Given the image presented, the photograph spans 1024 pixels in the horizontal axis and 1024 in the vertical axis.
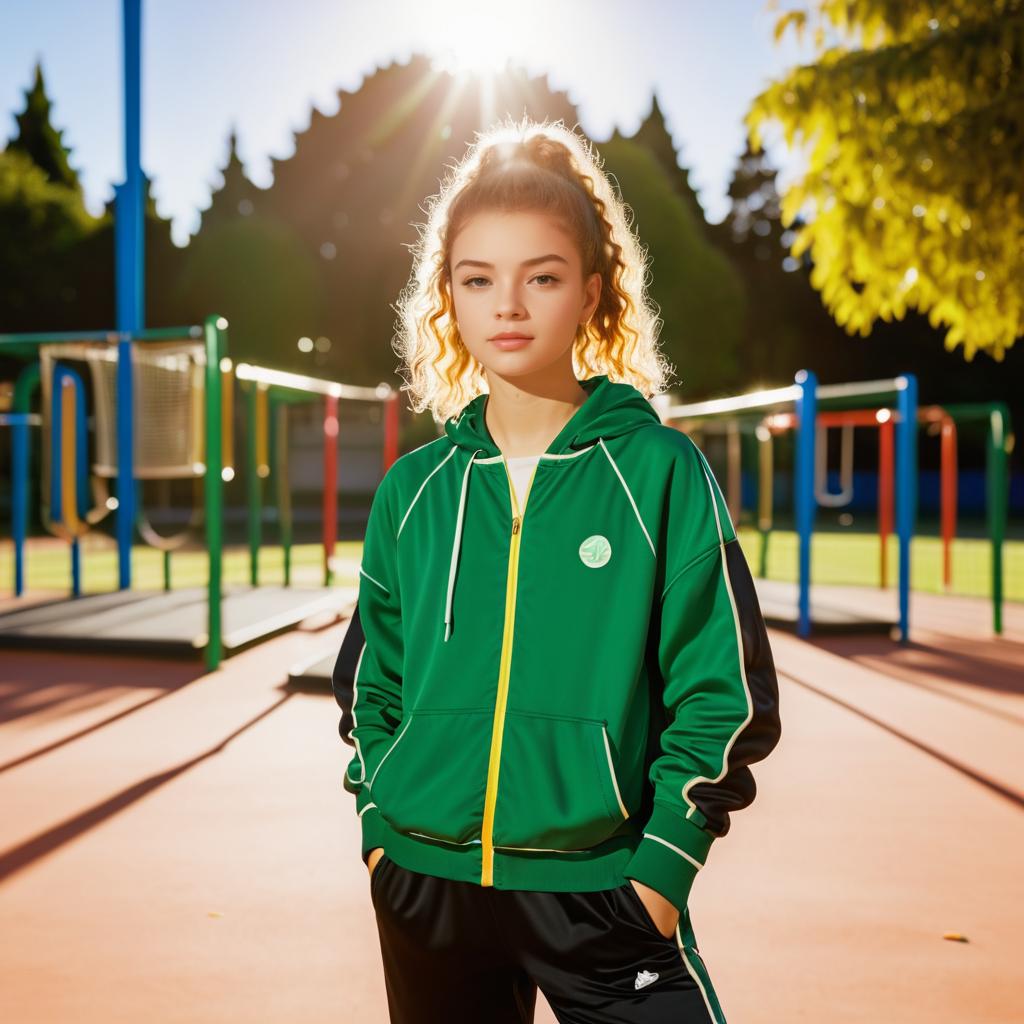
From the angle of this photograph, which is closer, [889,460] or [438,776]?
[438,776]

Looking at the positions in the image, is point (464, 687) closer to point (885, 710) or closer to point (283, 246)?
point (885, 710)

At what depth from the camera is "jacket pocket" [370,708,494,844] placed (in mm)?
1349

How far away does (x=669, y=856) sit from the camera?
1.29 meters

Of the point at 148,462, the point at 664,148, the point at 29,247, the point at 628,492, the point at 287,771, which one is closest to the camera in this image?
the point at 628,492

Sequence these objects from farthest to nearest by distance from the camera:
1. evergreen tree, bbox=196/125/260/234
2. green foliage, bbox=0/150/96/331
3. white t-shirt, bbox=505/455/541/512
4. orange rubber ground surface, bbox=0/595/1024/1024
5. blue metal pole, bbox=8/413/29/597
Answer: evergreen tree, bbox=196/125/260/234 → green foliage, bbox=0/150/96/331 → blue metal pole, bbox=8/413/29/597 → orange rubber ground surface, bbox=0/595/1024/1024 → white t-shirt, bbox=505/455/541/512

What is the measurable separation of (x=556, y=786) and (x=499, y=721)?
103 millimetres

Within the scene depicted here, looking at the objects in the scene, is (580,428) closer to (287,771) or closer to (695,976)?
(695,976)

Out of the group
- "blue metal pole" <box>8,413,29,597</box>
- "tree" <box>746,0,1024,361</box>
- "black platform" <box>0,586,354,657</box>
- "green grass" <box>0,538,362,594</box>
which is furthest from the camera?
"green grass" <box>0,538,362,594</box>

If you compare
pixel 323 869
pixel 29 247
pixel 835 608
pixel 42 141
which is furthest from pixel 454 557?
pixel 42 141

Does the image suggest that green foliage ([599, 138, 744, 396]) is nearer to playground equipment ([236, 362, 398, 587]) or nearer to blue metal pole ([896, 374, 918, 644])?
playground equipment ([236, 362, 398, 587])

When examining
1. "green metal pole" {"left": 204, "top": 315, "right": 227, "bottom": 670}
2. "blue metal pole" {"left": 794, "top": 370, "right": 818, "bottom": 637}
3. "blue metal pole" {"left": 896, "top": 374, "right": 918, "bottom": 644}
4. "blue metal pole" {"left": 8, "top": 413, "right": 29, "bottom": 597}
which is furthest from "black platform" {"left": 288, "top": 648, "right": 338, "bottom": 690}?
"blue metal pole" {"left": 8, "top": 413, "right": 29, "bottom": 597}

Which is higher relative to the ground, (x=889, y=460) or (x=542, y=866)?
(x=889, y=460)

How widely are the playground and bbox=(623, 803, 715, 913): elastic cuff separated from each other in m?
1.31

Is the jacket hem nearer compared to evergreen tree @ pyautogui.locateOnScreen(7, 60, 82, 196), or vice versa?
the jacket hem
